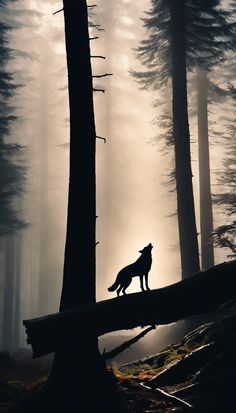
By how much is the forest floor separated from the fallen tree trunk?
108 centimetres

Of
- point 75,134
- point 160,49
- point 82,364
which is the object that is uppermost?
point 160,49

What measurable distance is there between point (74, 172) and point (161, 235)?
154 feet

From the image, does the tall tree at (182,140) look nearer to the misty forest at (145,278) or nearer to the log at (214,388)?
the misty forest at (145,278)

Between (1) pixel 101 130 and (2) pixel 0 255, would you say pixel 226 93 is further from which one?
(2) pixel 0 255

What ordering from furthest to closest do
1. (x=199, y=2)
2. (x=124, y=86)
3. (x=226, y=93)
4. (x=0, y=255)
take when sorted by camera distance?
(x=0, y=255) → (x=124, y=86) → (x=226, y=93) → (x=199, y=2)

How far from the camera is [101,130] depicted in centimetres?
5009

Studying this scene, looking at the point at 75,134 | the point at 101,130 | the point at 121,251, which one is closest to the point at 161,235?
the point at 121,251

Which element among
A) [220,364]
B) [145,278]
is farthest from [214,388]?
[145,278]

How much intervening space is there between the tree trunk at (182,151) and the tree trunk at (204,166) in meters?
8.53

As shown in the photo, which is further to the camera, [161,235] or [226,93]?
[161,235]

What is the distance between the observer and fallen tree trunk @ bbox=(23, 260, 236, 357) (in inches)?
218

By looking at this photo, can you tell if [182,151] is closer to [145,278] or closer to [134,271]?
[134,271]

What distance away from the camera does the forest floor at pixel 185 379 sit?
554 centimetres

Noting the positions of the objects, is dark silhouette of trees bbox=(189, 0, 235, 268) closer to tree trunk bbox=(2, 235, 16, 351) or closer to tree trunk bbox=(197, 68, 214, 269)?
tree trunk bbox=(197, 68, 214, 269)
